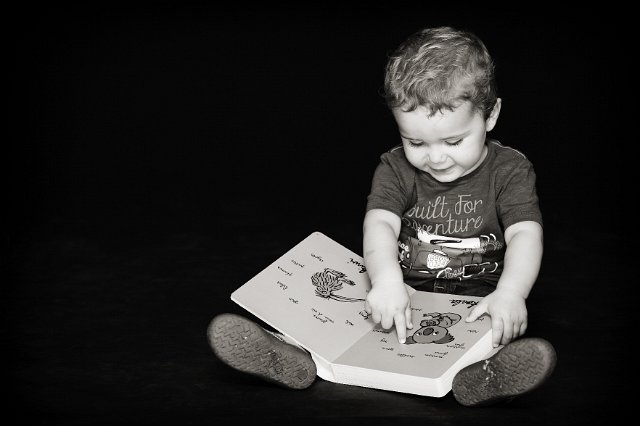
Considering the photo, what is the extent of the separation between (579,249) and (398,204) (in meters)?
0.47

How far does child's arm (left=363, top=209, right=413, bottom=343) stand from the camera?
190cm

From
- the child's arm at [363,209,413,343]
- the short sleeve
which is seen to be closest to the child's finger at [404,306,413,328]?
the child's arm at [363,209,413,343]

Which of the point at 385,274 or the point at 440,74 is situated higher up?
the point at 440,74

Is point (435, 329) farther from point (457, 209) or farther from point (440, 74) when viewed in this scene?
point (440, 74)

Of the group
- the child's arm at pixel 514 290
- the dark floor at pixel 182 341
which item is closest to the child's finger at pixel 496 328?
the child's arm at pixel 514 290

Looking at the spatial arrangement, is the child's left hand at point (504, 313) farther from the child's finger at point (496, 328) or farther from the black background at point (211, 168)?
the black background at point (211, 168)

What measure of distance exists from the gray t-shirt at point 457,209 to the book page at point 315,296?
0.37ft

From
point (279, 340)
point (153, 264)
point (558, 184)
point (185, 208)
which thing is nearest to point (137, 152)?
point (185, 208)

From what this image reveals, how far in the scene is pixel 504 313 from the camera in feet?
6.06

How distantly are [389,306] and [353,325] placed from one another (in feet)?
0.28

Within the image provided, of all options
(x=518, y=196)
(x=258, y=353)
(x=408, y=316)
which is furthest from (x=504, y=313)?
(x=258, y=353)

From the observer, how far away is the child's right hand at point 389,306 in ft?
6.21

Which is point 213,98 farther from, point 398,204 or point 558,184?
point 398,204

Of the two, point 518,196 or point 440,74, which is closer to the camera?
point 440,74
